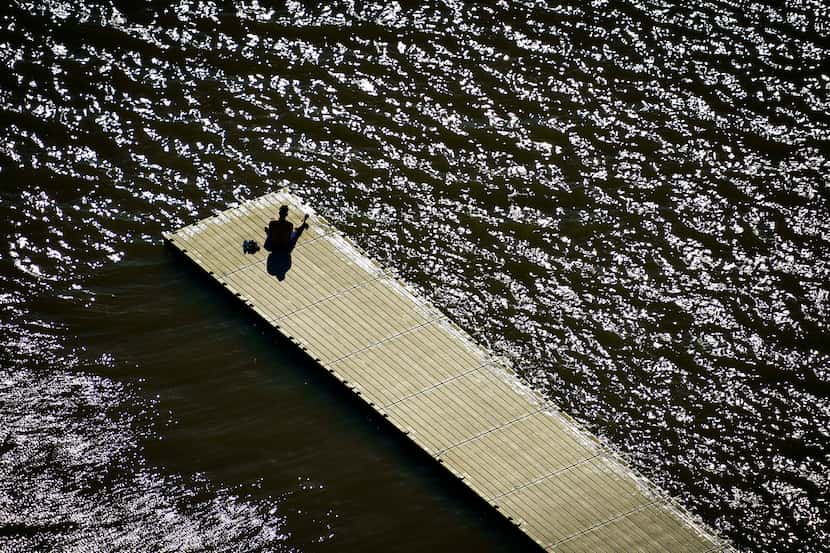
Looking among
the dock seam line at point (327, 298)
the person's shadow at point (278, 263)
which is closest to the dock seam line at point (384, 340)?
the dock seam line at point (327, 298)

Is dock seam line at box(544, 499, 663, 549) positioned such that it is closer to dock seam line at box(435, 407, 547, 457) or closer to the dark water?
the dark water

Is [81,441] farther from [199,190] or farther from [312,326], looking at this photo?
[199,190]

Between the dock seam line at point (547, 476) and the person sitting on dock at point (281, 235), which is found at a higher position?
the person sitting on dock at point (281, 235)

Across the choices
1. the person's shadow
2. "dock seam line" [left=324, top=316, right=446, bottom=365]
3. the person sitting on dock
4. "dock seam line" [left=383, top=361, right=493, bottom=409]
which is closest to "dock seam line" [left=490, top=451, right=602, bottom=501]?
"dock seam line" [left=383, top=361, right=493, bottom=409]

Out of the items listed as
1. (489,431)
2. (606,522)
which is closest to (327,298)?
(489,431)

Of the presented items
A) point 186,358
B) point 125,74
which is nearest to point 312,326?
point 186,358

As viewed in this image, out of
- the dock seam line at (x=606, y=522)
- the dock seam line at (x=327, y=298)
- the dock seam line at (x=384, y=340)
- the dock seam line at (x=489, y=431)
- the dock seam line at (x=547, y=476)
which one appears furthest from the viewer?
the dock seam line at (x=327, y=298)

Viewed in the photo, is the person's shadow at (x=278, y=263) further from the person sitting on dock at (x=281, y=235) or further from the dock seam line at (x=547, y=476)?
the dock seam line at (x=547, y=476)
